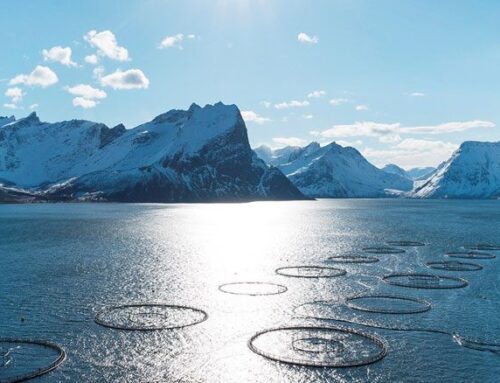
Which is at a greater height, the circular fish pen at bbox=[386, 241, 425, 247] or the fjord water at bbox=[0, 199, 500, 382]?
the circular fish pen at bbox=[386, 241, 425, 247]

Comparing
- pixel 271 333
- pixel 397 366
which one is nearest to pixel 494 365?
pixel 397 366

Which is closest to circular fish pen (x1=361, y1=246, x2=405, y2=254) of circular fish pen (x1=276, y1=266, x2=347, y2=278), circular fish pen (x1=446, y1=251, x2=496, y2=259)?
circular fish pen (x1=446, y1=251, x2=496, y2=259)

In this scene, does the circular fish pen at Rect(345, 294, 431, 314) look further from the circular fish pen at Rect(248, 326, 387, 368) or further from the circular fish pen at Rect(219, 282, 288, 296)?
the circular fish pen at Rect(219, 282, 288, 296)

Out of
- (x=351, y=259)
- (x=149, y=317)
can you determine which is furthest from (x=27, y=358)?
(x=351, y=259)

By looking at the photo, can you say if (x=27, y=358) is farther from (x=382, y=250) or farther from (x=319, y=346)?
(x=382, y=250)

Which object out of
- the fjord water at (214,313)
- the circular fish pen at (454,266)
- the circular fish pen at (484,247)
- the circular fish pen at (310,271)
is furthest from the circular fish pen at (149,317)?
the circular fish pen at (484,247)

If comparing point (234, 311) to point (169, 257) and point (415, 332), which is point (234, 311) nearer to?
point (415, 332)

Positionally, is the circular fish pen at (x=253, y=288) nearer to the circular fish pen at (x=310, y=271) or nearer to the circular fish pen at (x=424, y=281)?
the circular fish pen at (x=310, y=271)
